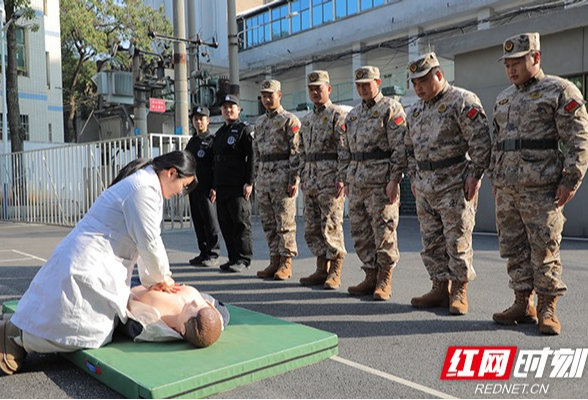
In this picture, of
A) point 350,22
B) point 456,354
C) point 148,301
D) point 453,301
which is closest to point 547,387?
point 456,354

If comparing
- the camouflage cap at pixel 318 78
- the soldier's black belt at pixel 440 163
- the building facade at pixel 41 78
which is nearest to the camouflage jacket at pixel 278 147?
the camouflage cap at pixel 318 78

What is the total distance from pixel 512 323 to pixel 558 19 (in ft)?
23.5

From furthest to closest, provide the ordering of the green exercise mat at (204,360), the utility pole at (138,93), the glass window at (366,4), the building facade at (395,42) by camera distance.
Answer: the glass window at (366,4)
the utility pole at (138,93)
the building facade at (395,42)
the green exercise mat at (204,360)

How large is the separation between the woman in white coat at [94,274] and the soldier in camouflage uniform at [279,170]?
106 inches

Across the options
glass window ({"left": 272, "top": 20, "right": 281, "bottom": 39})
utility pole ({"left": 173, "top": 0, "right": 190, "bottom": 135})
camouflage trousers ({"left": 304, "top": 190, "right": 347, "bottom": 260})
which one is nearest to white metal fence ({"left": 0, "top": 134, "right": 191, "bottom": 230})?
utility pole ({"left": 173, "top": 0, "right": 190, "bottom": 135})

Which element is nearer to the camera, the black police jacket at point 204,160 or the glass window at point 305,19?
the black police jacket at point 204,160

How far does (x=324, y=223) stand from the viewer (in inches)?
215

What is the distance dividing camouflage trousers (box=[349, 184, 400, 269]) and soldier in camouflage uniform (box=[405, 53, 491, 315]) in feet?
1.52

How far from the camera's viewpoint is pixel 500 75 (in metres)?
10.3

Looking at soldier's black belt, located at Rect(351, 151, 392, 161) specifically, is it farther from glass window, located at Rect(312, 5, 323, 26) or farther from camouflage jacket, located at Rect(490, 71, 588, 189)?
glass window, located at Rect(312, 5, 323, 26)

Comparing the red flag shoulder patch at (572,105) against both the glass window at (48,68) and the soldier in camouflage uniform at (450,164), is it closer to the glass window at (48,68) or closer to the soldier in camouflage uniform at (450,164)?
the soldier in camouflage uniform at (450,164)

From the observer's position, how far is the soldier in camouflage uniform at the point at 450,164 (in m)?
4.16

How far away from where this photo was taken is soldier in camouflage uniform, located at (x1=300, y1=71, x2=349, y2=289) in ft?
17.8

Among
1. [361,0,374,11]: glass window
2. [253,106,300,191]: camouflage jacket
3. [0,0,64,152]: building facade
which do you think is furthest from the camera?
[361,0,374,11]: glass window
